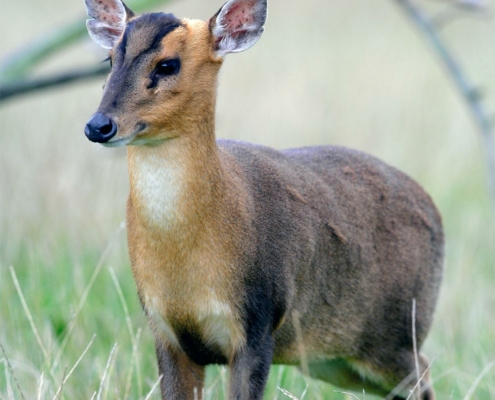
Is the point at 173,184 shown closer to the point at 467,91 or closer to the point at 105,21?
the point at 105,21

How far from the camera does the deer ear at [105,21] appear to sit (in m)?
5.07

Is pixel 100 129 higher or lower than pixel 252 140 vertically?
higher

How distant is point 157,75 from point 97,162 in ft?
16.9

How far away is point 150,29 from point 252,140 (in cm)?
673

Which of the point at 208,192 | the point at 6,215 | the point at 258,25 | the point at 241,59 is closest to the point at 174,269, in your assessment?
the point at 208,192

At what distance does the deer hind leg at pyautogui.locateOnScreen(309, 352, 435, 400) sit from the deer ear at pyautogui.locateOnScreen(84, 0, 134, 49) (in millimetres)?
2116

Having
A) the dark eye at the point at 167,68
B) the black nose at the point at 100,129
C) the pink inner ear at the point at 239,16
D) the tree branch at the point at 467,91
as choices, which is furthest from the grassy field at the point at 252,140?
the tree branch at the point at 467,91

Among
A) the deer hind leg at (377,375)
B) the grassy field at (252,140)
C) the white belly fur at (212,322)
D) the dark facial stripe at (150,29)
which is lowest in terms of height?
the grassy field at (252,140)

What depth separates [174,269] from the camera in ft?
15.1

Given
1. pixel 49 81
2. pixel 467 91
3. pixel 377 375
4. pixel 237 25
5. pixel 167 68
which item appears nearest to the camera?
pixel 167 68

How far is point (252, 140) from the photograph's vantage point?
36.9 ft

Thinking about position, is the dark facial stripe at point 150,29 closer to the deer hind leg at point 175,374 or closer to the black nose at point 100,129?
the black nose at point 100,129

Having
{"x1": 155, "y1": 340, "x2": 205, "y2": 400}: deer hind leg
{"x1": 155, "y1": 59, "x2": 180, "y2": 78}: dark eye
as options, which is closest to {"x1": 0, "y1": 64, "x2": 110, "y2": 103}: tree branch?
{"x1": 155, "y1": 59, "x2": 180, "y2": 78}: dark eye

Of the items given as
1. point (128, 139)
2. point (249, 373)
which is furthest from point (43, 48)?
point (249, 373)
